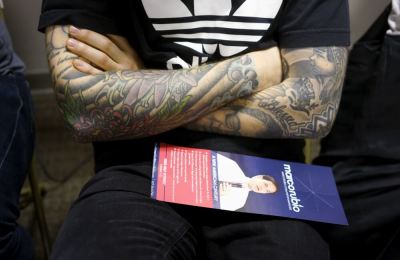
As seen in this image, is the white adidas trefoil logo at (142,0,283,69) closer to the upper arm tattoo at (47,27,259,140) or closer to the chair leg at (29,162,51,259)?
the upper arm tattoo at (47,27,259,140)

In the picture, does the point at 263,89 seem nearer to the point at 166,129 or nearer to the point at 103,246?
the point at 166,129

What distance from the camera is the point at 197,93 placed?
83cm

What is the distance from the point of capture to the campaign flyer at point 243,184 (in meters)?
0.77

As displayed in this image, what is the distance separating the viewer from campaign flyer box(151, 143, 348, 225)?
0.77m

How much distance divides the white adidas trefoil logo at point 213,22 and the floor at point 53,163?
86cm

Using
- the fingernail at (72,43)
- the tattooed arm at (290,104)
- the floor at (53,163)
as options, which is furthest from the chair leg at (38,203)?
the tattooed arm at (290,104)

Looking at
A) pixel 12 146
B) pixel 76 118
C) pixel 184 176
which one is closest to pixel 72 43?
pixel 76 118

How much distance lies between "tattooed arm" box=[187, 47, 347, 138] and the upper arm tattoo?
Result: 3 centimetres

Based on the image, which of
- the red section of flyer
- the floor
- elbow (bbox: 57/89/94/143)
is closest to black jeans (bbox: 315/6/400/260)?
the red section of flyer

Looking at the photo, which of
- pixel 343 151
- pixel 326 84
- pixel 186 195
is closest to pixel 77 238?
pixel 186 195

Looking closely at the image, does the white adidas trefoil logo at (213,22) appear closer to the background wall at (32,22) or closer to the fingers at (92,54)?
the fingers at (92,54)

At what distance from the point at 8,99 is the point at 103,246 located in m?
0.45

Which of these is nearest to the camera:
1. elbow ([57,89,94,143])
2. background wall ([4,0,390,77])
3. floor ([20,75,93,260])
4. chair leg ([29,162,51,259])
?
elbow ([57,89,94,143])

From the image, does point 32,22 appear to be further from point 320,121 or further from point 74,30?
point 320,121
